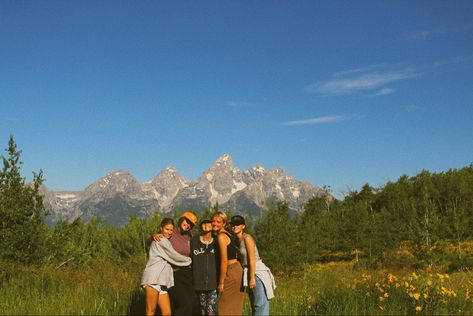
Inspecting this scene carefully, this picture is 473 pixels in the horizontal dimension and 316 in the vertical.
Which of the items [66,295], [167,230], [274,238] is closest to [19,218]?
[66,295]

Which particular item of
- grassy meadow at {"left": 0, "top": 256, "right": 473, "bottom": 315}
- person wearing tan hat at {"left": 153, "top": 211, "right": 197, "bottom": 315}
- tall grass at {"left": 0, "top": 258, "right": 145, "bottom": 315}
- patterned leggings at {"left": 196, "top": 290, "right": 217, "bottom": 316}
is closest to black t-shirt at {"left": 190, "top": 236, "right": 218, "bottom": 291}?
patterned leggings at {"left": 196, "top": 290, "right": 217, "bottom": 316}

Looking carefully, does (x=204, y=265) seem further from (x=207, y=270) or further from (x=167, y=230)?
(x=167, y=230)

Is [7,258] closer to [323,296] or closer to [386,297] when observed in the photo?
[323,296]

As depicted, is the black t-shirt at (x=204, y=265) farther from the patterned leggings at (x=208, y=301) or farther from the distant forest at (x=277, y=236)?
the distant forest at (x=277, y=236)

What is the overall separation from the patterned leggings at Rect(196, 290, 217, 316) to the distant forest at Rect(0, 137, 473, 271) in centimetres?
821

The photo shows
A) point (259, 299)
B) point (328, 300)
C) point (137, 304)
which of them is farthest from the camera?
point (137, 304)

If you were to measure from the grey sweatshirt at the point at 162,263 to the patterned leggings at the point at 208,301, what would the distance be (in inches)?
19.7

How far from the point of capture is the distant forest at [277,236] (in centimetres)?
1335

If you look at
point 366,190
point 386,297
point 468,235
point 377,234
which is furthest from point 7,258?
point 366,190

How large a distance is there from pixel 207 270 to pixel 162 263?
67cm

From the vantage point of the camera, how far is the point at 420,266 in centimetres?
2734

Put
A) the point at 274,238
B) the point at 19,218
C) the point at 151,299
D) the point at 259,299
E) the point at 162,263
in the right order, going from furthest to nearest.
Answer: the point at 274,238, the point at 19,218, the point at 162,263, the point at 151,299, the point at 259,299

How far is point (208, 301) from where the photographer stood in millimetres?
6852

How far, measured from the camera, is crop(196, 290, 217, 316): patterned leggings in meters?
6.83
